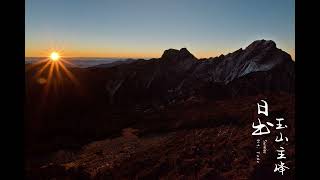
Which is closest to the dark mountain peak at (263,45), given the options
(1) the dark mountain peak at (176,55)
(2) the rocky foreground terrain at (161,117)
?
(2) the rocky foreground terrain at (161,117)

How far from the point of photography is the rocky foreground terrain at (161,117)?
10.4 metres

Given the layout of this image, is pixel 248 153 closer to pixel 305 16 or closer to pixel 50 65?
pixel 305 16

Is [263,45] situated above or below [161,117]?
above

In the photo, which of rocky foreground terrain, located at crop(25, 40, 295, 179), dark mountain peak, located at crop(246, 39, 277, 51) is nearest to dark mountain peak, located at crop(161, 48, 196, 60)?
rocky foreground terrain, located at crop(25, 40, 295, 179)

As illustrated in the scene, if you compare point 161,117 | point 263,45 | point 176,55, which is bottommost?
point 161,117

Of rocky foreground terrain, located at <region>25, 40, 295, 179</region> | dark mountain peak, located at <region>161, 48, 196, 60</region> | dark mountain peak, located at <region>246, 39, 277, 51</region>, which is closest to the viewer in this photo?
rocky foreground terrain, located at <region>25, 40, 295, 179</region>

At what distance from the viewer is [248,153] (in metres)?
9.98

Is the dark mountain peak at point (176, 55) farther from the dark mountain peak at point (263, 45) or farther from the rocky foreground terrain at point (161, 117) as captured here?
the dark mountain peak at point (263, 45)

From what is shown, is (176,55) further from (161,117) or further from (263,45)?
(161,117)

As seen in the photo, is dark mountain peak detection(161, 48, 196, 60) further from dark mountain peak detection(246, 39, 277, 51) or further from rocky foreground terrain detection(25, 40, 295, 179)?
dark mountain peak detection(246, 39, 277, 51)

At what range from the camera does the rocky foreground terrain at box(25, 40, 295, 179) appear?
34.0 feet

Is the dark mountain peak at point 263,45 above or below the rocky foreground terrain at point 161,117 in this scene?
above

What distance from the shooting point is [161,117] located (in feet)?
60.0

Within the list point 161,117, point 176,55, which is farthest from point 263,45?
→ point 161,117
